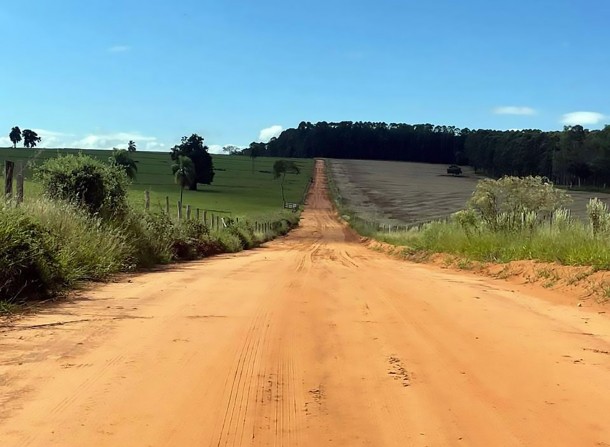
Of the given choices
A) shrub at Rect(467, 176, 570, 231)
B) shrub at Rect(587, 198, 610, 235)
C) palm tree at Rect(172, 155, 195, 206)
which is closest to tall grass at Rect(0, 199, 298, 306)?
shrub at Rect(587, 198, 610, 235)

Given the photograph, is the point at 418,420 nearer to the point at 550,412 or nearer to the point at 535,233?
the point at 550,412

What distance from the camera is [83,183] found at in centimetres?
1585

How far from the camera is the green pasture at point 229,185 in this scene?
7541cm

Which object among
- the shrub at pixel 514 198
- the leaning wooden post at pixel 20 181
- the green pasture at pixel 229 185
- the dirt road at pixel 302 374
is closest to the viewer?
the dirt road at pixel 302 374

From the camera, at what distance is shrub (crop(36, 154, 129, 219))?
15648 mm

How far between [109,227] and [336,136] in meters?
179

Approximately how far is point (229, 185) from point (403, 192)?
1400 inches

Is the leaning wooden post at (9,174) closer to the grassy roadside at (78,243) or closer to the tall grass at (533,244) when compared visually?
the grassy roadside at (78,243)

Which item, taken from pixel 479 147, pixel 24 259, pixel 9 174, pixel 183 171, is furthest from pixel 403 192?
pixel 24 259

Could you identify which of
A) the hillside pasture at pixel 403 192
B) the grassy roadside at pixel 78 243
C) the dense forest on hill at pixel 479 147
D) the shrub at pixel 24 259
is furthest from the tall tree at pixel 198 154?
the shrub at pixel 24 259

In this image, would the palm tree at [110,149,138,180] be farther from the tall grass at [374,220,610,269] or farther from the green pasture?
the tall grass at [374,220,610,269]

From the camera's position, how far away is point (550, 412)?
4.31 meters

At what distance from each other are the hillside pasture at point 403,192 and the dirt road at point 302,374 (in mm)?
35662

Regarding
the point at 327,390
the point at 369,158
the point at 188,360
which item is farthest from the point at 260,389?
the point at 369,158
